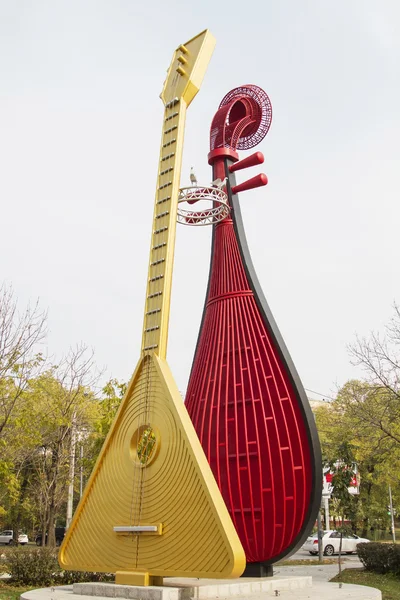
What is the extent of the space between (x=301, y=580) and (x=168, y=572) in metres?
3.54

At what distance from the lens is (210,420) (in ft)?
33.8

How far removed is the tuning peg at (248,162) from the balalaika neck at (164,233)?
2.16 metres

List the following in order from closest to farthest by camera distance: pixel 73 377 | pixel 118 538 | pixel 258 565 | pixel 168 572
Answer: pixel 168 572 < pixel 118 538 < pixel 258 565 < pixel 73 377

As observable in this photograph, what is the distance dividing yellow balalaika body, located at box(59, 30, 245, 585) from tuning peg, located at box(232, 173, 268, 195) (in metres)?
2.79

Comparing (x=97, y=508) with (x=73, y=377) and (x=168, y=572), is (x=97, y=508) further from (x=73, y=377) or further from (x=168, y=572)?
(x=73, y=377)

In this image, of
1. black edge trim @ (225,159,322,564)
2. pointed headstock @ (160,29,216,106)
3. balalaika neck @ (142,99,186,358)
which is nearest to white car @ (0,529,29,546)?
black edge trim @ (225,159,322,564)

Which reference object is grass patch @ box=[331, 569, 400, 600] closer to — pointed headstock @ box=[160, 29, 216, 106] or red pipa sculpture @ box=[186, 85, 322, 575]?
red pipa sculpture @ box=[186, 85, 322, 575]

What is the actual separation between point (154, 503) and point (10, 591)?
5.25 metres

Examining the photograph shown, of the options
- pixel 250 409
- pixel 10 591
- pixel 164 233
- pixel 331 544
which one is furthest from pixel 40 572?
pixel 331 544

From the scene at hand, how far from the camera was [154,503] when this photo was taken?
7.41 m

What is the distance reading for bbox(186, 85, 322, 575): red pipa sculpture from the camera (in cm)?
910

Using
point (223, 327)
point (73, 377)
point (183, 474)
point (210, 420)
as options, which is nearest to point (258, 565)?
point (210, 420)

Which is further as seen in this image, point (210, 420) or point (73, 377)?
point (73, 377)

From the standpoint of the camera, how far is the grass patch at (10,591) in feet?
33.1
